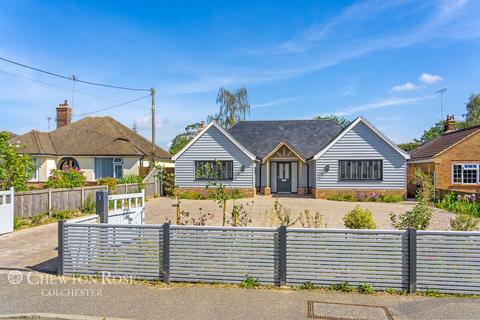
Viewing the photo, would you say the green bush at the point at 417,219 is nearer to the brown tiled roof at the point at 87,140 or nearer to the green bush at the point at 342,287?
the green bush at the point at 342,287

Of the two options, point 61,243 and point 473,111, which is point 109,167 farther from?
point 473,111

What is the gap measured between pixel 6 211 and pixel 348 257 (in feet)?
34.4

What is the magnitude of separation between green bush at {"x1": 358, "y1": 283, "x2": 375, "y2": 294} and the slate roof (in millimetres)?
20039

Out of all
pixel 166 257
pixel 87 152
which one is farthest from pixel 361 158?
pixel 87 152

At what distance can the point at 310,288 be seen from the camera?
6.14 m

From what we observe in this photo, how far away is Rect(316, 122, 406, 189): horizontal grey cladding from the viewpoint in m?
22.8

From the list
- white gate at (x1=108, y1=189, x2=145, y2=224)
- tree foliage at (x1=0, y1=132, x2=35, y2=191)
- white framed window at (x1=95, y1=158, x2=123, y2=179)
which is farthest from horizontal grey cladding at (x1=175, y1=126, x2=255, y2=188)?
white gate at (x1=108, y1=189, x2=145, y2=224)

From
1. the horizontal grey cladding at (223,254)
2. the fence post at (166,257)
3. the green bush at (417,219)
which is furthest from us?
the green bush at (417,219)

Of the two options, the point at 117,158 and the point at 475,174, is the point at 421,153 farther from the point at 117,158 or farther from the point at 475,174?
the point at 117,158

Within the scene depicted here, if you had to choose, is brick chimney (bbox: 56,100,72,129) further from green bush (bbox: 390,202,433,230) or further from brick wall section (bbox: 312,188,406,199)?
green bush (bbox: 390,202,433,230)

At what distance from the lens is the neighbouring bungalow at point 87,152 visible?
2688 cm

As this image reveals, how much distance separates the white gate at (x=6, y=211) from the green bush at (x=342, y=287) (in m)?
10.1

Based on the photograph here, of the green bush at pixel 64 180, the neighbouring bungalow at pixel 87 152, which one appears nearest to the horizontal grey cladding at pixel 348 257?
the green bush at pixel 64 180

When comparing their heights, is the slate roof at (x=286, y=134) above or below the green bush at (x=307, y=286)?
above
